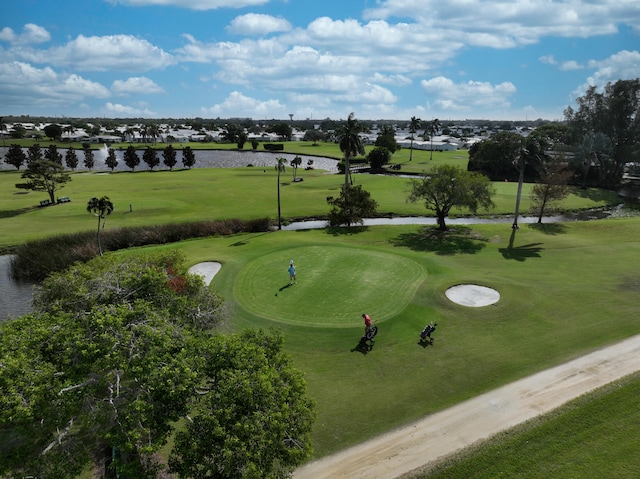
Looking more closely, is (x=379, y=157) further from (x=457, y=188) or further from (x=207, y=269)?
(x=207, y=269)

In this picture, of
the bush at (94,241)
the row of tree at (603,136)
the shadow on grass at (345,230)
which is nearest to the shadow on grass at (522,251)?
the shadow on grass at (345,230)

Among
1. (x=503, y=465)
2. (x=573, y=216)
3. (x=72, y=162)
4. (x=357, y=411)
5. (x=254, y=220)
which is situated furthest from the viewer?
(x=72, y=162)

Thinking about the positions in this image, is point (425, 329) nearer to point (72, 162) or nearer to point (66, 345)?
point (66, 345)

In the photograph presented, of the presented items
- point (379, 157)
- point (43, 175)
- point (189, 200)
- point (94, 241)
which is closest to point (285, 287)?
point (94, 241)

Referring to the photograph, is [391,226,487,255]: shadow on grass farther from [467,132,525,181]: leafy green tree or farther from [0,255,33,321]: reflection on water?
[467,132,525,181]: leafy green tree

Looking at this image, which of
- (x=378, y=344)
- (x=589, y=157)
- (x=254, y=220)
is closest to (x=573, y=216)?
(x=589, y=157)

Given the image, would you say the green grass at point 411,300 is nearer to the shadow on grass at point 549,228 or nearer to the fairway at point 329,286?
the fairway at point 329,286
